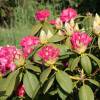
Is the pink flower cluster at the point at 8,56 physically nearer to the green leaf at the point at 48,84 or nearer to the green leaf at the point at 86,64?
the green leaf at the point at 48,84

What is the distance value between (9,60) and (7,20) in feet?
20.6

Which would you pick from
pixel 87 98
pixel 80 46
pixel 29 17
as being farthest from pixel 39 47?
pixel 29 17

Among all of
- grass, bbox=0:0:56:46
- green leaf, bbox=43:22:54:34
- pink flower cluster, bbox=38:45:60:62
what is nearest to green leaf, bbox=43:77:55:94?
pink flower cluster, bbox=38:45:60:62

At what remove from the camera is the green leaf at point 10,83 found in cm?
237

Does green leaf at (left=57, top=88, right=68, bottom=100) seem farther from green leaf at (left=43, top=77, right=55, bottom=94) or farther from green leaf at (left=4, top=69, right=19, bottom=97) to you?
green leaf at (left=4, top=69, right=19, bottom=97)

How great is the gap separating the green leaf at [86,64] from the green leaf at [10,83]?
14.5 inches

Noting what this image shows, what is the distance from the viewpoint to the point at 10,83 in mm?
2373

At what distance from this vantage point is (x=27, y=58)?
2.57 meters

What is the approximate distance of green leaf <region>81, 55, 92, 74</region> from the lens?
7.80 feet

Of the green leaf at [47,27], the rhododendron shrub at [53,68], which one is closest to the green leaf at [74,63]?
the rhododendron shrub at [53,68]

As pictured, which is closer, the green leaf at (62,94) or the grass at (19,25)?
the green leaf at (62,94)

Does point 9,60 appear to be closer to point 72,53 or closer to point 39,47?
point 39,47

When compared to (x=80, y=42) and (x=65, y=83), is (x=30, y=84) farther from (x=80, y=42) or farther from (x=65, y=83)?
(x=80, y=42)

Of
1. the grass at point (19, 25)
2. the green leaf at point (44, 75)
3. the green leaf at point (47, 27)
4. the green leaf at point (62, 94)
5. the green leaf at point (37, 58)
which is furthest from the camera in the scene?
the grass at point (19, 25)
